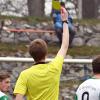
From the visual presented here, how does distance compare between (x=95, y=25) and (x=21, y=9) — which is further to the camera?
(x=21, y=9)

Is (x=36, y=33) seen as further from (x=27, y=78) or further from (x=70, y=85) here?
(x=27, y=78)

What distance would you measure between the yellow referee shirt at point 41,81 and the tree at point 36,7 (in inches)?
524

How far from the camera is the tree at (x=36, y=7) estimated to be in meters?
19.4

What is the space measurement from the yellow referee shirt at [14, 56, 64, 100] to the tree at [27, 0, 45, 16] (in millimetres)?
13319

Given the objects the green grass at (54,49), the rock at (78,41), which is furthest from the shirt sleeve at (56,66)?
the rock at (78,41)

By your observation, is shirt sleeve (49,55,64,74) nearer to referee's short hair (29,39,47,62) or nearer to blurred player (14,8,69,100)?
blurred player (14,8,69,100)

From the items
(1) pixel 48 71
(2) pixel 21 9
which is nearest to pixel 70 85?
(1) pixel 48 71

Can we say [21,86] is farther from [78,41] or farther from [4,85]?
[78,41]

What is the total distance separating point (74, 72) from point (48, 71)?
6.70m

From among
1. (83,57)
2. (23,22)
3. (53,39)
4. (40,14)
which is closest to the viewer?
(83,57)

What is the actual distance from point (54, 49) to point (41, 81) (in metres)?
9.00

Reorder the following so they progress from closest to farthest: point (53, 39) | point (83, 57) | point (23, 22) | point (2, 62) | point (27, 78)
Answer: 1. point (27, 78)
2. point (2, 62)
3. point (83, 57)
4. point (53, 39)
5. point (23, 22)

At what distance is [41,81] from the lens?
5.98m

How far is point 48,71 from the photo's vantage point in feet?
19.6
